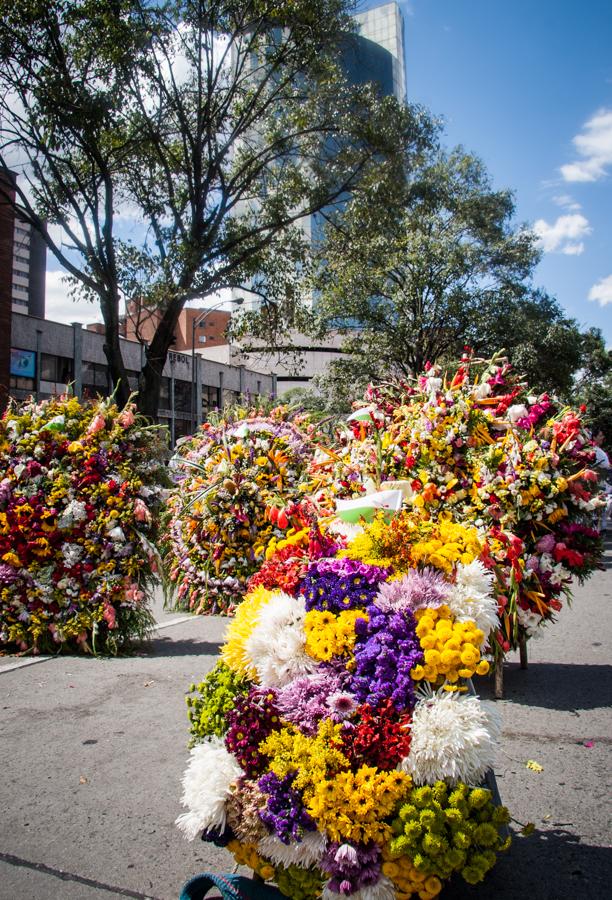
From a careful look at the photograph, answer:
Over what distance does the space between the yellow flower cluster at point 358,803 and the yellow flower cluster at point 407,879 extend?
8 centimetres

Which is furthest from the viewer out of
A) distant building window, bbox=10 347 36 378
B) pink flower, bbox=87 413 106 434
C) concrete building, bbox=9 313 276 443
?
concrete building, bbox=9 313 276 443

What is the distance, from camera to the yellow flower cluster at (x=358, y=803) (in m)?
2.22

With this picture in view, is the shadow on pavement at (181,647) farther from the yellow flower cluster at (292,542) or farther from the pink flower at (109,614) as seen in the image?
the yellow flower cluster at (292,542)

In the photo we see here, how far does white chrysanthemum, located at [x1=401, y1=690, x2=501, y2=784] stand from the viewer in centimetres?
229

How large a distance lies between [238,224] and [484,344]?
9221 millimetres

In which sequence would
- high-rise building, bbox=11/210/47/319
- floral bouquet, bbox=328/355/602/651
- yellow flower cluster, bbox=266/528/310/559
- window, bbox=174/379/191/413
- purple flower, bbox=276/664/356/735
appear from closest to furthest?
purple flower, bbox=276/664/356/735 → yellow flower cluster, bbox=266/528/310/559 → floral bouquet, bbox=328/355/602/651 → window, bbox=174/379/191/413 → high-rise building, bbox=11/210/47/319

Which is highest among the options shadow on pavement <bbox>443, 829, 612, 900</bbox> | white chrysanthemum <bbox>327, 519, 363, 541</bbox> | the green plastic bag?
white chrysanthemum <bbox>327, 519, 363, 541</bbox>

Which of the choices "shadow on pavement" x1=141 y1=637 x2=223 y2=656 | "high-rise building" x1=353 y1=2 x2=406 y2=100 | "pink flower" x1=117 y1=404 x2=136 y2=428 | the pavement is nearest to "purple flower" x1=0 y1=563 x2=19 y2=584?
the pavement

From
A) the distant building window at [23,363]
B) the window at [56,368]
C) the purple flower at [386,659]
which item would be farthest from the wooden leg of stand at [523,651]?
the window at [56,368]

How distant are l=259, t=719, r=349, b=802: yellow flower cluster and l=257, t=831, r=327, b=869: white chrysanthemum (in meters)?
0.13

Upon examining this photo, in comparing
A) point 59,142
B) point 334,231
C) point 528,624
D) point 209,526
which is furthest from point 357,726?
point 334,231

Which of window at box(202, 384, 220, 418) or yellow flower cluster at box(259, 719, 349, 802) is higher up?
window at box(202, 384, 220, 418)

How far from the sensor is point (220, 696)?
2.62 metres

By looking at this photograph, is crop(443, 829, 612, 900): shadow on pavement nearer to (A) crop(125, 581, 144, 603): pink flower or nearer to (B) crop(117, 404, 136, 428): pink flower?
(A) crop(125, 581, 144, 603): pink flower
